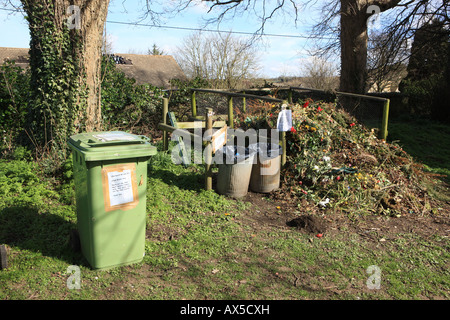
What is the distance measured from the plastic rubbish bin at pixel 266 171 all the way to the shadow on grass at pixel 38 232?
110 inches

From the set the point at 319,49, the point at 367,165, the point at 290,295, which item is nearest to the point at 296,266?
the point at 290,295

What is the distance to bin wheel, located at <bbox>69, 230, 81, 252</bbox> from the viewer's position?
3.84 m

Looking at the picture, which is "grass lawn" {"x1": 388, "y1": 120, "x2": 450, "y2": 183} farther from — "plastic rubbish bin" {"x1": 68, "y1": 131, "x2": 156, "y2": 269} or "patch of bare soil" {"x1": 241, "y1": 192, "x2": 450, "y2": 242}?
"plastic rubbish bin" {"x1": 68, "y1": 131, "x2": 156, "y2": 269}

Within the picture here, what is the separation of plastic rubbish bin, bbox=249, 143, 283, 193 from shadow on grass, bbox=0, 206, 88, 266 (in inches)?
110

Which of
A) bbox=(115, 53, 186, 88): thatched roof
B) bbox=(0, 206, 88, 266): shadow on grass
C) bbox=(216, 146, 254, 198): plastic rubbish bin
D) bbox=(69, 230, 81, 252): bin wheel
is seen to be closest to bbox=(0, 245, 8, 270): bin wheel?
bbox=(0, 206, 88, 266): shadow on grass

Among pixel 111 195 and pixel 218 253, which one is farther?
pixel 218 253

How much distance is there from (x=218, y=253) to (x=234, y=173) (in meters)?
1.68

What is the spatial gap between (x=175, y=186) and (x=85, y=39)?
3005 mm

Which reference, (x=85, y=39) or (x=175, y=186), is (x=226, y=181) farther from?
(x=85, y=39)

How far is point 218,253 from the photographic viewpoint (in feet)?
13.4

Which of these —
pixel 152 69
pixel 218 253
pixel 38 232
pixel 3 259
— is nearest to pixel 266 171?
pixel 218 253

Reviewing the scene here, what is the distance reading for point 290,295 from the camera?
3.33m

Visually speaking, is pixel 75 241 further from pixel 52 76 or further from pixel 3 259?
pixel 52 76

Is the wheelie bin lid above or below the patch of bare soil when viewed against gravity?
above
